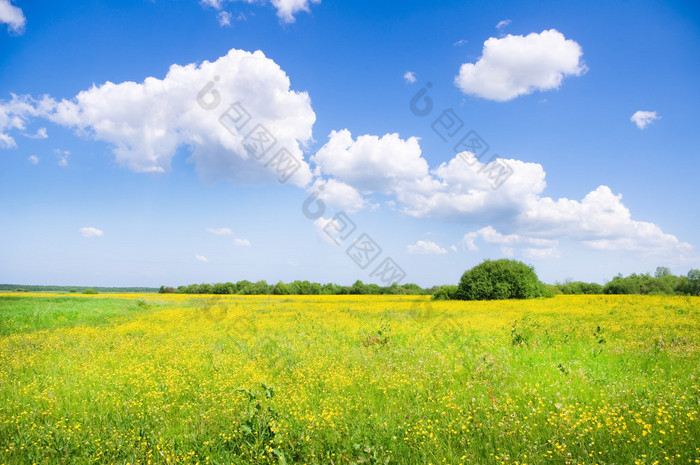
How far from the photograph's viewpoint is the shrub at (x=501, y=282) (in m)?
45.2

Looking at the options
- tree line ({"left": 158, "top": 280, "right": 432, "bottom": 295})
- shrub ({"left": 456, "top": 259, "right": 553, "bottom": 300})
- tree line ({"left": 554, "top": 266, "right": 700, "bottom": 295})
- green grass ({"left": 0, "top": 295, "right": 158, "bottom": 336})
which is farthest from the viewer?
tree line ({"left": 158, "top": 280, "right": 432, "bottom": 295})

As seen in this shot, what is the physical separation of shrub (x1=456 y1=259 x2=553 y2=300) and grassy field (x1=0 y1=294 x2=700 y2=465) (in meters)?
33.7

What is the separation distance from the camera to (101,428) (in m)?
6.09

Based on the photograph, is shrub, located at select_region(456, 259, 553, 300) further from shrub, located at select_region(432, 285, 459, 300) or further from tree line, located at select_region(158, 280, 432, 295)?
tree line, located at select_region(158, 280, 432, 295)

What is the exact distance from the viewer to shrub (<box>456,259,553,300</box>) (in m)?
45.2

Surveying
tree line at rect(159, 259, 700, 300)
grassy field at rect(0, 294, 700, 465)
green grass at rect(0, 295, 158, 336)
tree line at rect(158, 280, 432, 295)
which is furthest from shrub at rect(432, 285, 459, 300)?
green grass at rect(0, 295, 158, 336)

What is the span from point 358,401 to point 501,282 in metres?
44.2

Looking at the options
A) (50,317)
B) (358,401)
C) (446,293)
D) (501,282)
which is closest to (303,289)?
(446,293)

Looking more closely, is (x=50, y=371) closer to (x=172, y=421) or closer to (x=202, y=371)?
(x=202, y=371)

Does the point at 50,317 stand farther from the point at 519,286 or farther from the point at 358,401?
the point at 519,286

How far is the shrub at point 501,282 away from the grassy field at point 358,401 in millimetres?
33731

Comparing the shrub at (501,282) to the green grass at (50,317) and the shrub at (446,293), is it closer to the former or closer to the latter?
the shrub at (446,293)

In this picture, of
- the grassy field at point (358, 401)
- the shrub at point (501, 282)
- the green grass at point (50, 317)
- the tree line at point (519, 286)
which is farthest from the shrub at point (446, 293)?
the green grass at point (50, 317)

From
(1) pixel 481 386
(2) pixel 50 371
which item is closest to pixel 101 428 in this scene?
(2) pixel 50 371
